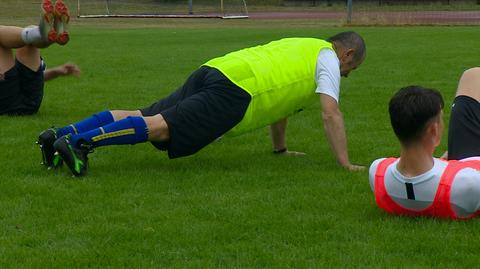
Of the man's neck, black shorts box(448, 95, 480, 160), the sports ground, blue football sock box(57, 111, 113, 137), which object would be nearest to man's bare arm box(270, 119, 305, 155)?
the sports ground

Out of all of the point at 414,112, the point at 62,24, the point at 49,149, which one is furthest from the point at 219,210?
the point at 62,24

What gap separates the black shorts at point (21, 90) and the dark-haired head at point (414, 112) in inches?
211

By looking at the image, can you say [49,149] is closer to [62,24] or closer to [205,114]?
[205,114]

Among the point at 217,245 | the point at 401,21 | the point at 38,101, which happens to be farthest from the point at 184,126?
the point at 401,21

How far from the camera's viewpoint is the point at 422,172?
455 centimetres

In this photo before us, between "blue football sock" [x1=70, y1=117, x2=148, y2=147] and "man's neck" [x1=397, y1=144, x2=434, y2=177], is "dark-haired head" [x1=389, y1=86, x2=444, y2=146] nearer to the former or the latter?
"man's neck" [x1=397, y1=144, x2=434, y2=177]

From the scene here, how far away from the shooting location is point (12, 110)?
913cm

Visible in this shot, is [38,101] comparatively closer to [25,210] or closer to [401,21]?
[25,210]

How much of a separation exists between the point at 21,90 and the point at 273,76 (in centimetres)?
388

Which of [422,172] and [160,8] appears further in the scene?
[160,8]

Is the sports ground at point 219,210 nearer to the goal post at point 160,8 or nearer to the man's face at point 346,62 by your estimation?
the man's face at point 346,62

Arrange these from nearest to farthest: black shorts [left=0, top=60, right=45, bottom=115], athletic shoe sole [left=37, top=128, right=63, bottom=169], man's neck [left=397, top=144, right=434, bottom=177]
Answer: man's neck [left=397, top=144, right=434, bottom=177] < athletic shoe sole [left=37, top=128, right=63, bottom=169] < black shorts [left=0, top=60, right=45, bottom=115]

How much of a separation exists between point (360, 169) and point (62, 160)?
2273 mm

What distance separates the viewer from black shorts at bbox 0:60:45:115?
8727 mm
